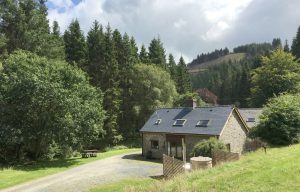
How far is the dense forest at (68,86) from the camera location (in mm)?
36000

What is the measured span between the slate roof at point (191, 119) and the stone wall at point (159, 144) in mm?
605

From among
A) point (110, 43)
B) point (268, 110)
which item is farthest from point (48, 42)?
point (268, 110)

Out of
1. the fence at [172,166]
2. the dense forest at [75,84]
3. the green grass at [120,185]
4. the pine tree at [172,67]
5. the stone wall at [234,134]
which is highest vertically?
the pine tree at [172,67]

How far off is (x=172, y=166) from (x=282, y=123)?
13357mm

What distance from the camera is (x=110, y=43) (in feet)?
213

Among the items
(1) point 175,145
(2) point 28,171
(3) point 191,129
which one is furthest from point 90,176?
(3) point 191,129

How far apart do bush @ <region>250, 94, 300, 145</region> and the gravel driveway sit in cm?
1043

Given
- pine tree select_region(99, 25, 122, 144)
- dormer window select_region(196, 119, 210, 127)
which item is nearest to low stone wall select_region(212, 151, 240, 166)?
dormer window select_region(196, 119, 210, 127)

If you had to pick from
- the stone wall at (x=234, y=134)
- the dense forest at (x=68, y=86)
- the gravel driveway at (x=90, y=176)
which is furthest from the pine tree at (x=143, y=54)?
the gravel driveway at (x=90, y=176)

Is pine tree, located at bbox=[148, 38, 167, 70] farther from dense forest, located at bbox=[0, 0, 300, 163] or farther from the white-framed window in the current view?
the white-framed window

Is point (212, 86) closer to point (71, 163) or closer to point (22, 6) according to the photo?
point (22, 6)

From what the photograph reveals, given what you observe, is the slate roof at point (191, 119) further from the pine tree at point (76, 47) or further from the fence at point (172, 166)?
the pine tree at point (76, 47)

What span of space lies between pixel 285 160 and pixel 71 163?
84.8 feet

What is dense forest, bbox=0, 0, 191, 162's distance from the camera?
36000 millimetres
